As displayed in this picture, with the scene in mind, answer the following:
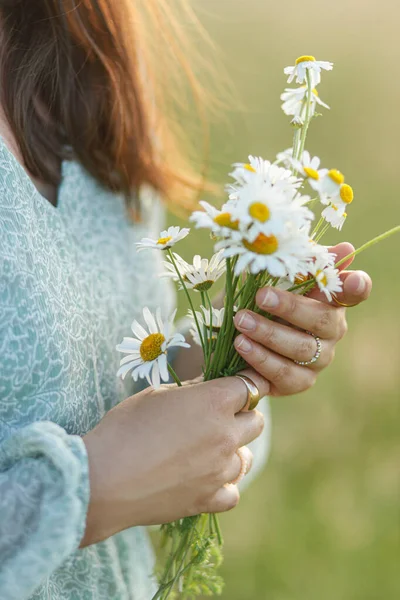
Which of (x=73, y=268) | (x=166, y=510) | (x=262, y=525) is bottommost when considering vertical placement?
(x=262, y=525)

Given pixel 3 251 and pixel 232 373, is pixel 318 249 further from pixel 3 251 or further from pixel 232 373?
pixel 3 251

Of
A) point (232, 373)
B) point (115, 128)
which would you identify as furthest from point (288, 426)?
point (232, 373)

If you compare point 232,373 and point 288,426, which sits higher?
point 232,373

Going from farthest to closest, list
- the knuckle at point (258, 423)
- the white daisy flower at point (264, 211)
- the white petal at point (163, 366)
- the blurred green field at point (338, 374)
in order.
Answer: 1. the blurred green field at point (338, 374)
2. the knuckle at point (258, 423)
3. the white petal at point (163, 366)
4. the white daisy flower at point (264, 211)

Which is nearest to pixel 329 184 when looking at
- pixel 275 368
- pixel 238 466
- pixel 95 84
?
pixel 275 368

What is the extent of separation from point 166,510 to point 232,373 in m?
0.16

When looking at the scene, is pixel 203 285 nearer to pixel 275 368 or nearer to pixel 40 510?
pixel 275 368

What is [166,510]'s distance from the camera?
0.74 m

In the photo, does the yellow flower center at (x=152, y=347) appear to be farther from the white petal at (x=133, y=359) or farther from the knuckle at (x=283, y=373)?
the knuckle at (x=283, y=373)

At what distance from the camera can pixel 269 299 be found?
719mm

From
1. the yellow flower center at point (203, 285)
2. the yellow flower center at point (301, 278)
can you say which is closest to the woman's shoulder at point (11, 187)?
the yellow flower center at point (203, 285)

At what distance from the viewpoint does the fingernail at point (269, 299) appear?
0.72 meters

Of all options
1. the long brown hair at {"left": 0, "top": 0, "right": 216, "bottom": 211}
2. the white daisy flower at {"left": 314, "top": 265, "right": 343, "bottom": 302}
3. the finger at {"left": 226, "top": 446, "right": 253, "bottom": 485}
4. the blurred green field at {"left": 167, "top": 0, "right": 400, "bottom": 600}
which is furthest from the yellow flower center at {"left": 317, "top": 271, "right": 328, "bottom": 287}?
the blurred green field at {"left": 167, "top": 0, "right": 400, "bottom": 600}

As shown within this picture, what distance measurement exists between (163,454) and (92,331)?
25 cm
